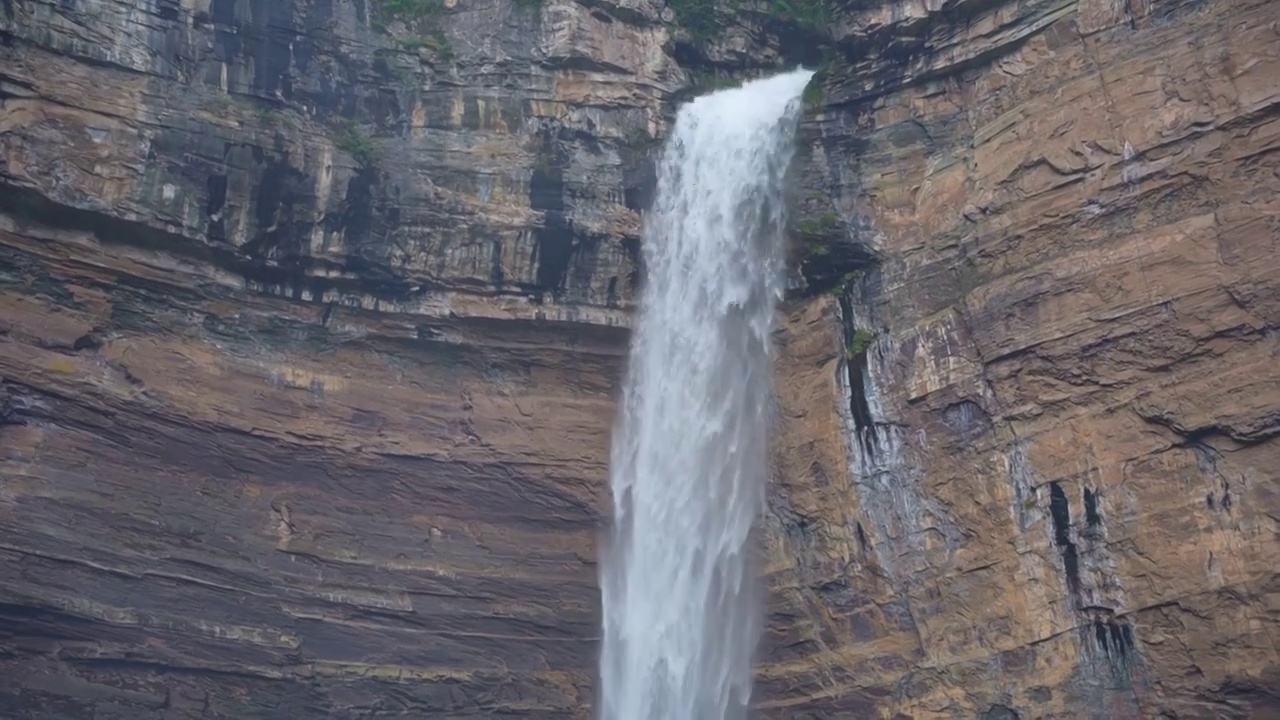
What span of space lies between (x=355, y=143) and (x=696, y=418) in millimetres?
7230

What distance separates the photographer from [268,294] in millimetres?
19234

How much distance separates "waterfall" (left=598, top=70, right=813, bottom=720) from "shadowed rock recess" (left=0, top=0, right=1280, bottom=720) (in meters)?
0.49

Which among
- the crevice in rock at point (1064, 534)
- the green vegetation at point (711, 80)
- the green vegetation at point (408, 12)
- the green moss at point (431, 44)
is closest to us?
the crevice in rock at point (1064, 534)

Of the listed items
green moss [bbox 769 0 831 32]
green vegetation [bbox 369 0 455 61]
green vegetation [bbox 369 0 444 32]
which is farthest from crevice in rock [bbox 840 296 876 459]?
green vegetation [bbox 369 0 444 32]

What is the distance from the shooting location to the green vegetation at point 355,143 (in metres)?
19.9

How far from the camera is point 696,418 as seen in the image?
2056cm

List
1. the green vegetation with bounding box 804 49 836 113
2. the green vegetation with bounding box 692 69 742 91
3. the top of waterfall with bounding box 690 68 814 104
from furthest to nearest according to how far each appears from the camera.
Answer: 1. the green vegetation with bounding box 692 69 742 91
2. the top of waterfall with bounding box 690 68 814 104
3. the green vegetation with bounding box 804 49 836 113

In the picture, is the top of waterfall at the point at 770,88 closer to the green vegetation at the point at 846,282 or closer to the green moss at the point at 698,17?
the green moss at the point at 698,17

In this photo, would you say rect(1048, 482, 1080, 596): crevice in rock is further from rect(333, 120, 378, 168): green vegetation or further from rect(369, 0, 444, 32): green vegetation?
rect(369, 0, 444, 32): green vegetation

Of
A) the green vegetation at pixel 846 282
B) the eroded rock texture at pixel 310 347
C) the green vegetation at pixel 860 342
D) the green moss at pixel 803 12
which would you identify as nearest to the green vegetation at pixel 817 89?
the green moss at pixel 803 12

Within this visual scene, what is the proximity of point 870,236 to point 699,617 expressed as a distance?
6673 millimetres

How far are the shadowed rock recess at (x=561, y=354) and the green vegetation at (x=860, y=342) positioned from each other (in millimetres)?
107

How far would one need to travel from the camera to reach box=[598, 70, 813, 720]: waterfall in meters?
19.6

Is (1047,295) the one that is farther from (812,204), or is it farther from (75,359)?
(75,359)
